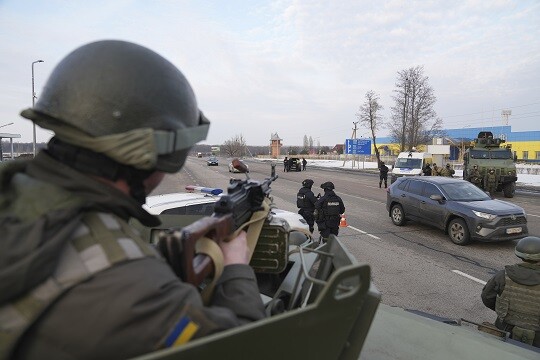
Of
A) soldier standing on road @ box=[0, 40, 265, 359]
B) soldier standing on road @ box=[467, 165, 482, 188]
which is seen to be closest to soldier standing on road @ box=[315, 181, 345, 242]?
soldier standing on road @ box=[0, 40, 265, 359]

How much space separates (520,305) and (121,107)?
3.63 m

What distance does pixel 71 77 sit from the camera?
1.27 metres

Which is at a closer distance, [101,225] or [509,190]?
[101,225]

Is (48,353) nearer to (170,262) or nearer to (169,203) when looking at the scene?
(170,262)

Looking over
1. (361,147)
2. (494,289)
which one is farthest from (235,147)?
(494,289)

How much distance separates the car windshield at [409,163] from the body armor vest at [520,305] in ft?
76.4

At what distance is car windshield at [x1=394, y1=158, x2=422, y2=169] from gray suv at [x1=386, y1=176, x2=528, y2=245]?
15.4 metres

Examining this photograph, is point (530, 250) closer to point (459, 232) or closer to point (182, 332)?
point (182, 332)

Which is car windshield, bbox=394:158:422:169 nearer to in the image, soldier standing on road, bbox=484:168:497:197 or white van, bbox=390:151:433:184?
white van, bbox=390:151:433:184

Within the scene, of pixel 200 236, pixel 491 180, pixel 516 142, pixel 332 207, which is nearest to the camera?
pixel 200 236

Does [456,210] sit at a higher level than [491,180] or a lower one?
lower

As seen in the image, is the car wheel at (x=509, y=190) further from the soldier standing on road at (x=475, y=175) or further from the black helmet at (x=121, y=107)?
the black helmet at (x=121, y=107)

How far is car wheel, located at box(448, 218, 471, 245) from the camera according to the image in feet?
28.6

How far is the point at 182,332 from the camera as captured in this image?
0.98 meters
